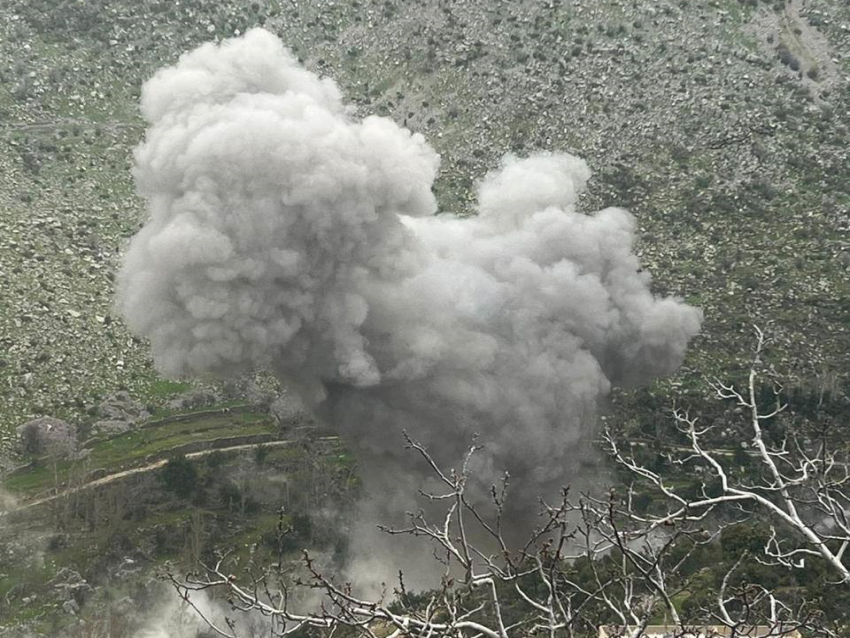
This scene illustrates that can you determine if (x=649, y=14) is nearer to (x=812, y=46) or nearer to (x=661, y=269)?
(x=812, y=46)

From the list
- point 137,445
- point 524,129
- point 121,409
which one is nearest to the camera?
point 137,445

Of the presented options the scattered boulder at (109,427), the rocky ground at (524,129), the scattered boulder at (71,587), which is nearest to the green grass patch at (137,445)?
the scattered boulder at (109,427)

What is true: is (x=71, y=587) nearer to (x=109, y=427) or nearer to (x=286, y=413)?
(x=109, y=427)

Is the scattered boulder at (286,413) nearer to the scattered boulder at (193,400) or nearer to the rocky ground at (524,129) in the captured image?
the scattered boulder at (193,400)

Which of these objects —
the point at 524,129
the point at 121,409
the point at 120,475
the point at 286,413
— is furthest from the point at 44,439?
the point at 524,129

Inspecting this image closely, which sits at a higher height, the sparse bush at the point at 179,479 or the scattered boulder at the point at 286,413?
the sparse bush at the point at 179,479
